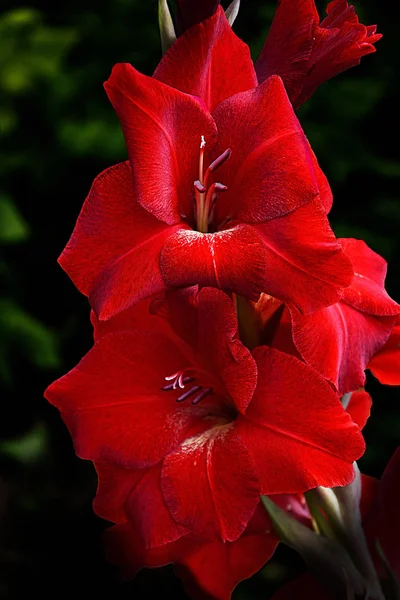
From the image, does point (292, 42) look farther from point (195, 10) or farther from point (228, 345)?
point (228, 345)

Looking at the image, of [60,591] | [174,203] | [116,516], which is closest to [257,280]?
[174,203]

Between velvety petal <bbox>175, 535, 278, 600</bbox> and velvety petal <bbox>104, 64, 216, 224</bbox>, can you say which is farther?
velvety petal <bbox>175, 535, 278, 600</bbox>

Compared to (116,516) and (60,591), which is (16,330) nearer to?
(60,591)

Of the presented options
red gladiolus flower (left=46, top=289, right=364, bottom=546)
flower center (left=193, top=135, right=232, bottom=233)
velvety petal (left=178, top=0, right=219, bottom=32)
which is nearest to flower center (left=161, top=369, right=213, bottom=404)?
red gladiolus flower (left=46, top=289, right=364, bottom=546)

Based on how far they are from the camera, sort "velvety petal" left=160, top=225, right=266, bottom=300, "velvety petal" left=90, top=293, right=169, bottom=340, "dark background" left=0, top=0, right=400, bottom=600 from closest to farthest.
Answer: "velvety petal" left=160, top=225, right=266, bottom=300 → "velvety petal" left=90, top=293, right=169, bottom=340 → "dark background" left=0, top=0, right=400, bottom=600

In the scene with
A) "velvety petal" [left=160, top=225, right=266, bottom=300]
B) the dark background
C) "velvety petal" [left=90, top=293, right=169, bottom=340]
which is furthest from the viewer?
the dark background

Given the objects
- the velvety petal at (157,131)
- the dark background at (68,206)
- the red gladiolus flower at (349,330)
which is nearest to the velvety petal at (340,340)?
the red gladiolus flower at (349,330)

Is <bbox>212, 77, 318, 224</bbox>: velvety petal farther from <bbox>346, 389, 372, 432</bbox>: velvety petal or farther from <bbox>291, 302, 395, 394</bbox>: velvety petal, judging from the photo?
<bbox>346, 389, 372, 432</bbox>: velvety petal
